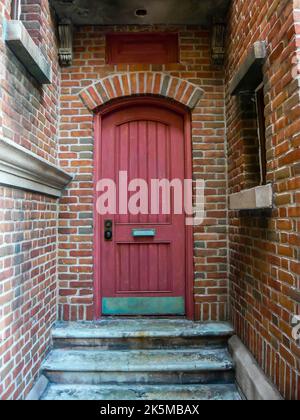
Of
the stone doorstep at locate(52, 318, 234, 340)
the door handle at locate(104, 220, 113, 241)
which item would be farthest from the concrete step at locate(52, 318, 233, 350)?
the door handle at locate(104, 220, 113, 241)

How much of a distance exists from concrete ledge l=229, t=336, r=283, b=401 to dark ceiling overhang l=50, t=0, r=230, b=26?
122 inches

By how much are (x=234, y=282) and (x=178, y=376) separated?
0.95 meters

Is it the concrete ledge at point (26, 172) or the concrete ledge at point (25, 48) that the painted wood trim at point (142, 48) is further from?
the concrete ledge at point (26, 172)

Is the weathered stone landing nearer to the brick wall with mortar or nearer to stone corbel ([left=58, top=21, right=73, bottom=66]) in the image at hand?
the brick wall with mortar

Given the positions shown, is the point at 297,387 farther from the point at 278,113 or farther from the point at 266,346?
the point at 278,113

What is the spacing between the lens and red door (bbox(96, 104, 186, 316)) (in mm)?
3168

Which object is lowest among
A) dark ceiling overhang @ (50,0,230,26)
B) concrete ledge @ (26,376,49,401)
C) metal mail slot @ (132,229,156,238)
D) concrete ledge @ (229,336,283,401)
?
concrete ledge @ (26,376,49,401)

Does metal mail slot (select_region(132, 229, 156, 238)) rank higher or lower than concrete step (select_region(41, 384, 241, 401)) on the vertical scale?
higher

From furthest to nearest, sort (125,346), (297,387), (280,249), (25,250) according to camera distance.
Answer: (125,346), (25,250), (280,249), (297,387)

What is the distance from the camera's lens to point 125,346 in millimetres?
2785

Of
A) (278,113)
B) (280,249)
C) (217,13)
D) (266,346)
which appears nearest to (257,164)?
(278,113)

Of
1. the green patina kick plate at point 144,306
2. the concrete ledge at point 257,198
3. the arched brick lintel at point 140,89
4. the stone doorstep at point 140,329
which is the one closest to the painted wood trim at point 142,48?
the arched brick lintel at point 140,89

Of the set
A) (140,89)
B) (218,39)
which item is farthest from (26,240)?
(218,39)

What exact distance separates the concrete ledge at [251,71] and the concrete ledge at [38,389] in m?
2.82
